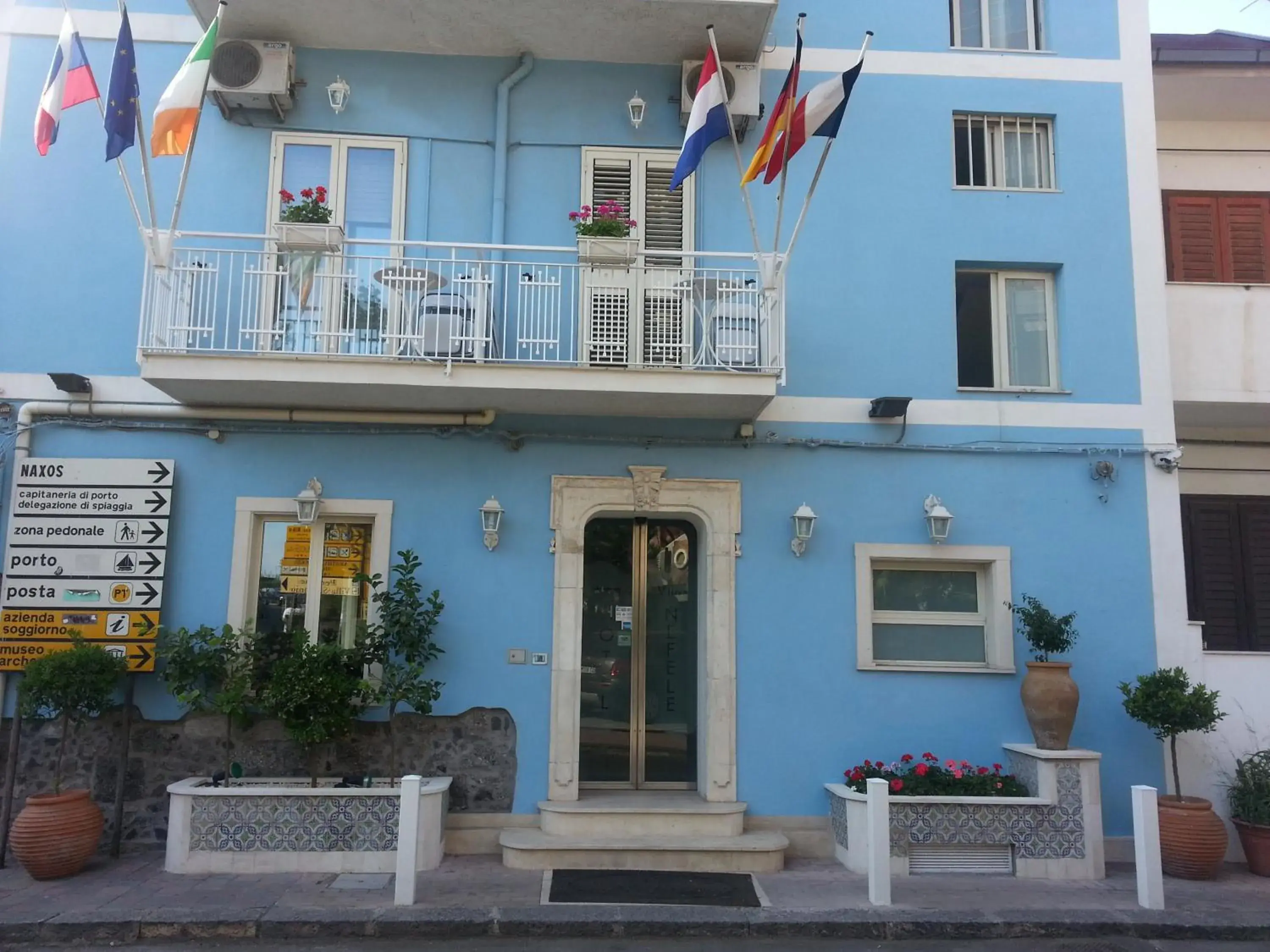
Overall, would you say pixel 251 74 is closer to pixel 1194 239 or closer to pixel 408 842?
pixel 408 842

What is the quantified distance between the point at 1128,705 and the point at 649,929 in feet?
14.8

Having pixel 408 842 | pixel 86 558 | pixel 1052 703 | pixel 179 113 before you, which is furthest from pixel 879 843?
pixel 179 113

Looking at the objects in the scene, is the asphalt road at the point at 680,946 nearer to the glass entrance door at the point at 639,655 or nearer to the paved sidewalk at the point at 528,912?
the paved sidewalk at the point at 528,912

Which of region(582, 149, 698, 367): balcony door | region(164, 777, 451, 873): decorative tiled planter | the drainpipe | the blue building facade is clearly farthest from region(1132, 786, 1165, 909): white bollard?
the drainpipe

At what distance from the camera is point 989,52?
33.0ft

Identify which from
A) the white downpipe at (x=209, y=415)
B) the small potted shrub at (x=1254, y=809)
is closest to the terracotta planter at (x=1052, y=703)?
the small potted shrub at (x=1254, y=809)

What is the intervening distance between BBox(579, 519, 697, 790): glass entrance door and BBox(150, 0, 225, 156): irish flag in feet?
15.6

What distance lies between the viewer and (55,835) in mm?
7688

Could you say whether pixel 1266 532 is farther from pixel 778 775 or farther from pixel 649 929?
pixel 649 929

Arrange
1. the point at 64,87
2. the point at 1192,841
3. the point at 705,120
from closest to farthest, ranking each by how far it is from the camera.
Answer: the point at 64,87 → the point at 705,120 → the point at 1192,841

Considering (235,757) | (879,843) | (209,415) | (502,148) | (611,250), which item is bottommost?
(879,843)

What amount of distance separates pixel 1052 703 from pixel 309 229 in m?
7.36

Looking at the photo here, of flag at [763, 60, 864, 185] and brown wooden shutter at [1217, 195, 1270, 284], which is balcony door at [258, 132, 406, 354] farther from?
brown wooden shutter at [1217, 195, 1270, 284]

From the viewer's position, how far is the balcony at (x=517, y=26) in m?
9.20
